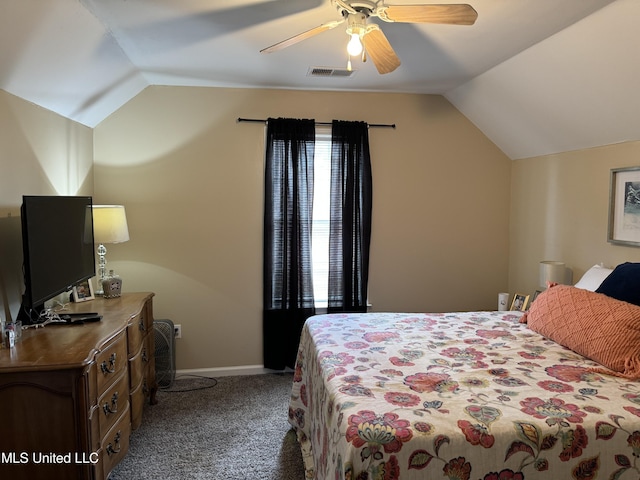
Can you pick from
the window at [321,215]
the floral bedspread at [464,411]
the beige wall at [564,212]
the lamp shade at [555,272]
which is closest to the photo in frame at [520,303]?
the lamp shade at [555,272]

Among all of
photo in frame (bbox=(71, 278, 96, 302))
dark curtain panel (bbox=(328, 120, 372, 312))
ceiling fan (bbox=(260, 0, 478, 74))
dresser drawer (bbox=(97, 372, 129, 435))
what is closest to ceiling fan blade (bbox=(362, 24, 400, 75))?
ceiling fan (bbox=(260, 0, 478, 74))

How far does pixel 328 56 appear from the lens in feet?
9.82

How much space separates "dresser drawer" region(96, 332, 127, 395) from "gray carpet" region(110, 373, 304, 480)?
62 cm

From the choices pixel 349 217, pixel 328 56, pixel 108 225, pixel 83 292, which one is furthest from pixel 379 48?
pixel 83 292

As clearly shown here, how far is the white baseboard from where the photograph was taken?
375 cm

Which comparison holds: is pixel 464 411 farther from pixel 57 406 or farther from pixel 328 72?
pixel 328 72

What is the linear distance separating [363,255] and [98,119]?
2388 millimetres

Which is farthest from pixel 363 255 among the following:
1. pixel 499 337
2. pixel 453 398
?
pixel 453 398

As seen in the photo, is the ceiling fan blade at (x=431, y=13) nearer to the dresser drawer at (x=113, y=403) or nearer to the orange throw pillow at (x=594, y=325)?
the orange throw pillow at (x=594, y=325)

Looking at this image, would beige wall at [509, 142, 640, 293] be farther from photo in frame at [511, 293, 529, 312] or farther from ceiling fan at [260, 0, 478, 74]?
ceiling fan at [260, 0, 478, 74]

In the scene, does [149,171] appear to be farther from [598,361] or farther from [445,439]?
[598,361]

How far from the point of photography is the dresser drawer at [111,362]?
204 cm

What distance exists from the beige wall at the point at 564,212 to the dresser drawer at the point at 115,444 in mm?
3189

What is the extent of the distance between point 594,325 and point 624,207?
1.15 m
